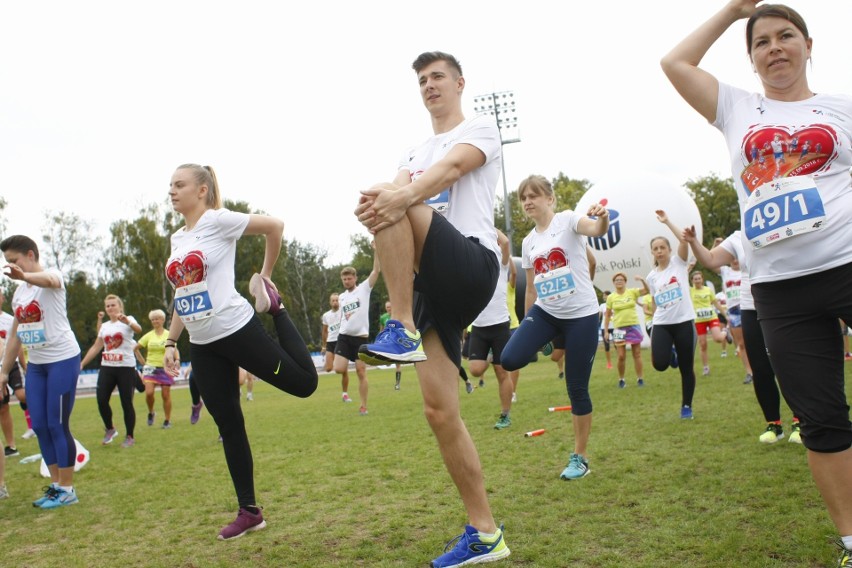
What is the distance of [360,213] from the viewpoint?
305 cm

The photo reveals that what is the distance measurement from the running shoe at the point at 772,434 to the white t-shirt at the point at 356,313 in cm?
769

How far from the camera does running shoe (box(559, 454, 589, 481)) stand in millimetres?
5309

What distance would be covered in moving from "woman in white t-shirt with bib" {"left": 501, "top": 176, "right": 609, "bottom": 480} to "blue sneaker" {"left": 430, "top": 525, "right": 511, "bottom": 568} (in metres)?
2.00

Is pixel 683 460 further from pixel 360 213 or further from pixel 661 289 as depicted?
pixel 360 213

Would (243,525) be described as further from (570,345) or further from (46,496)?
(570,345)

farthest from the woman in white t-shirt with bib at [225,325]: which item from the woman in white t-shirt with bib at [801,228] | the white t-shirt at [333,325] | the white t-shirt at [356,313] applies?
the white t-shirt at [333,325]

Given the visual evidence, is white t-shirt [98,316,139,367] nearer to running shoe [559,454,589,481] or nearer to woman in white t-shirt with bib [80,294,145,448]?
woman in white t-shirt with bib [80,294,145,448]

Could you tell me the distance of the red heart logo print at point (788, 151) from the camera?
303 centimetres

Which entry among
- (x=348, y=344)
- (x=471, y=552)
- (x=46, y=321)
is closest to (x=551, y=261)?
(x=471, y=552)

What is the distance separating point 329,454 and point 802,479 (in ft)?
15.5

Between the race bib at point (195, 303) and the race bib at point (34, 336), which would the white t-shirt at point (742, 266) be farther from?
the race bib at point (34, 336)

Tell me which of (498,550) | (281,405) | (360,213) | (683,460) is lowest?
(281,405)

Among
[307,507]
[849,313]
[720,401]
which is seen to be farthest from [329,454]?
[849,313]

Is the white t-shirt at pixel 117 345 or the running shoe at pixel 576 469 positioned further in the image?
the white t-shirt at pixel 117 345
